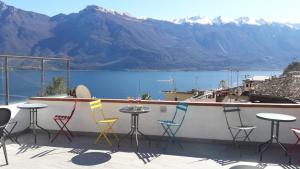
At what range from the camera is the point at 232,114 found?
6.02m

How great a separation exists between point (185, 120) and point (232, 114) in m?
0.79

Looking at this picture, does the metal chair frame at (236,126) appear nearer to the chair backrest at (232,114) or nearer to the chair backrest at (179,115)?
the chair backrest at (232,114)

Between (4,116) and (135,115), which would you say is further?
(135,115)

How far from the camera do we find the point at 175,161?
5086 millimetres

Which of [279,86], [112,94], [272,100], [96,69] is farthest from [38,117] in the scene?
[96,69]

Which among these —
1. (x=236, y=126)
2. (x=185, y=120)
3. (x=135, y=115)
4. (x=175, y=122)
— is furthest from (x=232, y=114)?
(x=135, y=115)

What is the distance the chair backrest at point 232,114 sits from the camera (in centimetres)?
591

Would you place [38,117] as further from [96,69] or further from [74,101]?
[96,69]

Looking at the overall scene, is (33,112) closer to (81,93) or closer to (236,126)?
(81,93)

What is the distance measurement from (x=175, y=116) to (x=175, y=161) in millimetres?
1296

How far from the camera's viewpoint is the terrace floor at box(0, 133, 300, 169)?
489 cm

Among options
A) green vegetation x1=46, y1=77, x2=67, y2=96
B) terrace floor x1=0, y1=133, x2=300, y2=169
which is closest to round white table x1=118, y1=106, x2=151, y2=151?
terrace floor x1=0, y1=133, x2=300, y2=169

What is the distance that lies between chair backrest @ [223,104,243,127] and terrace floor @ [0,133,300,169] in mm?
389

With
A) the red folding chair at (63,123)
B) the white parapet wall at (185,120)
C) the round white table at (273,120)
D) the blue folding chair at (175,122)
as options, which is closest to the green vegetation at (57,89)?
the white parapet wall at (185,120)
